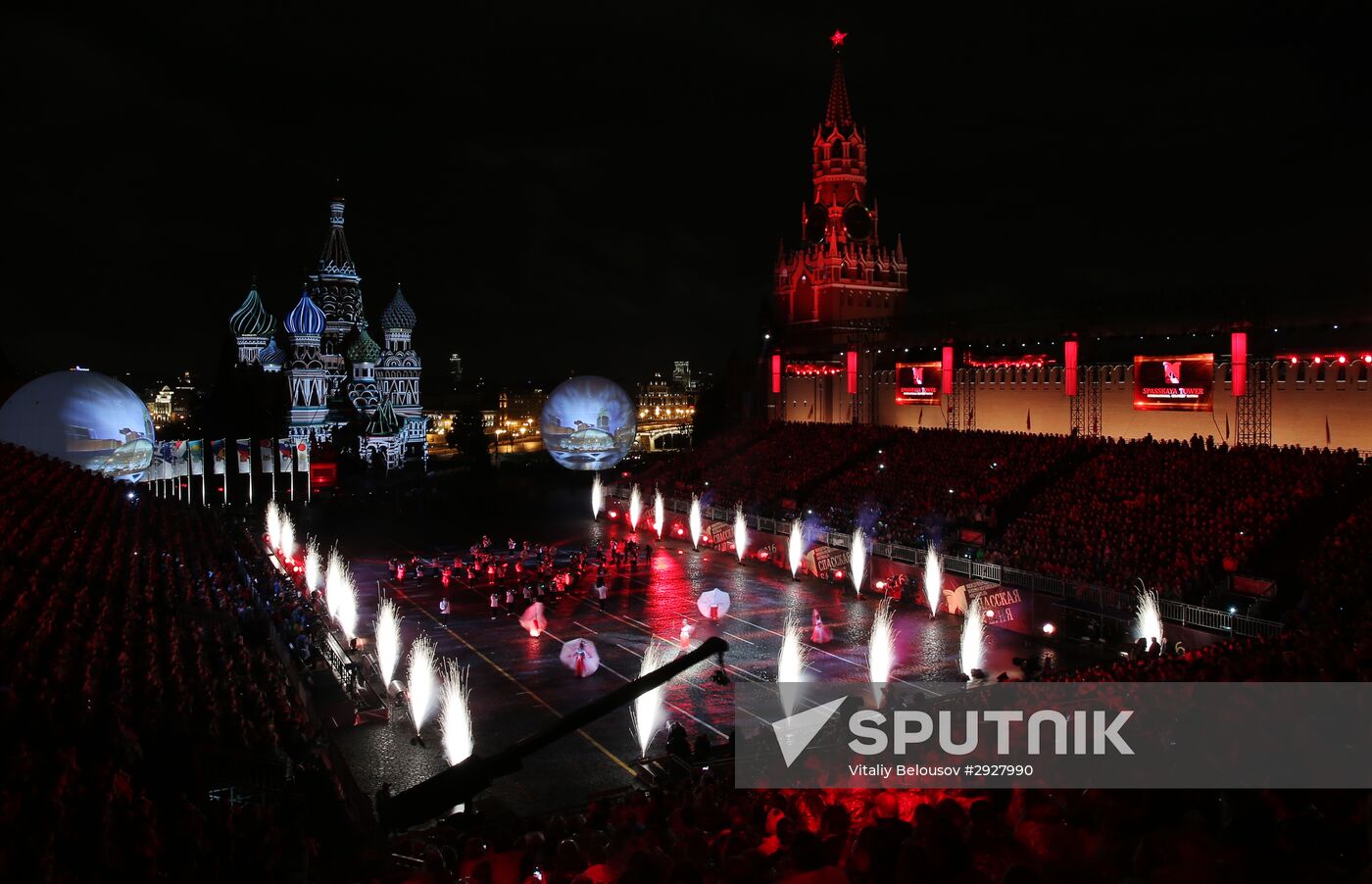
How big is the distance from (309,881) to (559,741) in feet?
26.0

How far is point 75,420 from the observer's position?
133 ft

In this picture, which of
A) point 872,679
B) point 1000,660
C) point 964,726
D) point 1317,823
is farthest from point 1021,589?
point 1317,823

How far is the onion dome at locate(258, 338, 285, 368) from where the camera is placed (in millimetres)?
90375

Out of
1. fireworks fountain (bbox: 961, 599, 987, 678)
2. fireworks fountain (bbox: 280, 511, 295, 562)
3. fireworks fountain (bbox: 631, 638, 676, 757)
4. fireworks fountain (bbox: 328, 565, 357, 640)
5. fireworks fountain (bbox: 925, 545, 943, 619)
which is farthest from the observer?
fireworks fountain (bbox: 280, 511, 295, 562)

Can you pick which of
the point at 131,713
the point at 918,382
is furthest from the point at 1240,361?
the point at 131,713

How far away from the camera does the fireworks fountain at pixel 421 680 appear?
1831 centimetres

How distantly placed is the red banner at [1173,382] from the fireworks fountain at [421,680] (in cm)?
2674

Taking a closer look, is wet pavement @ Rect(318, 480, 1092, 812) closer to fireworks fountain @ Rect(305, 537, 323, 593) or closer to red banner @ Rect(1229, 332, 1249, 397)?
fireworks fountain @ Rect(305, 537, 323, 593)

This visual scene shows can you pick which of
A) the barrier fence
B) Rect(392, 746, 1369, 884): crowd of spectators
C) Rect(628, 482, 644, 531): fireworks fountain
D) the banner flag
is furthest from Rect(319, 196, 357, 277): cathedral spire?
Rect(392, 746, 1369, 884): crowd of spectators

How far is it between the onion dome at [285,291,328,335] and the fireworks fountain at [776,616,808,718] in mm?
66653

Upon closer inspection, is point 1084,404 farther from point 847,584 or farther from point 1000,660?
point 1000,660

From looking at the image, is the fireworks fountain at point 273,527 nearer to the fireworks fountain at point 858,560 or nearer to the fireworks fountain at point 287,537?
the fireworks fountain at point 287,537

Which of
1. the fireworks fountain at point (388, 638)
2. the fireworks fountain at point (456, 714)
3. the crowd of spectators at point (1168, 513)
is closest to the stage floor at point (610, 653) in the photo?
the fireworks fountain at point (456, 714)

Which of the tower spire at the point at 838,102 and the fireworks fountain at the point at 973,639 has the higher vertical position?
the tower spire at the point at 838,102
